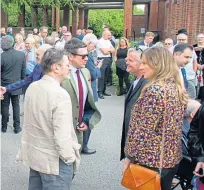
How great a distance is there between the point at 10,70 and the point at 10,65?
0.10m

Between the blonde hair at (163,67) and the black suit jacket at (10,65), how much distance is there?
4337 mm

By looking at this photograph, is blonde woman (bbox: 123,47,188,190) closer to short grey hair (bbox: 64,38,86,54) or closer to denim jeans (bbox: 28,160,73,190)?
denim jeans (bbox: 28,160,73,190)

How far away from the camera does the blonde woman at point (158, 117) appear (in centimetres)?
297

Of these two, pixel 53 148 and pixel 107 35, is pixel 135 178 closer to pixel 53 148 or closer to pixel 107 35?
pixel 53 148

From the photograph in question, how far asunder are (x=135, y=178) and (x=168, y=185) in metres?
0.34

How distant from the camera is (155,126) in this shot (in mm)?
3004

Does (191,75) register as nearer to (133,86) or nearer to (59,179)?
(133,86)

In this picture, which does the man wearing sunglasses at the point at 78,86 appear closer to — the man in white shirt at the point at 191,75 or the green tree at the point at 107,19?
the man in white shirt at the point at 191,75

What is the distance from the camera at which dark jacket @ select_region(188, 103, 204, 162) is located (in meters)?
3.10

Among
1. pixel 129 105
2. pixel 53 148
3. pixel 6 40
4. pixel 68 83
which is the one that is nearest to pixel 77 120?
pixel 68 83

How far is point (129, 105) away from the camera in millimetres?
3799

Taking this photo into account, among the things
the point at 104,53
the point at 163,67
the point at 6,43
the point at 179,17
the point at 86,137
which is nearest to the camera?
the point at 163,67

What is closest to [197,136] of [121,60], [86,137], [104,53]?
[86,137]

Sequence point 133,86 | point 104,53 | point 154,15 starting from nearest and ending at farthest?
point 133,86
point 104,53
point 154,15
